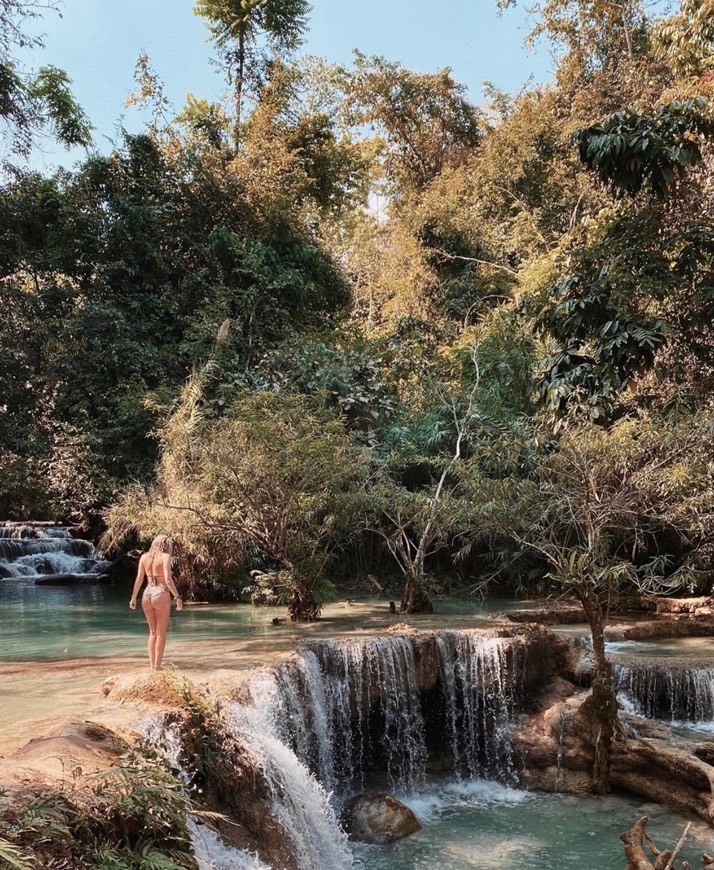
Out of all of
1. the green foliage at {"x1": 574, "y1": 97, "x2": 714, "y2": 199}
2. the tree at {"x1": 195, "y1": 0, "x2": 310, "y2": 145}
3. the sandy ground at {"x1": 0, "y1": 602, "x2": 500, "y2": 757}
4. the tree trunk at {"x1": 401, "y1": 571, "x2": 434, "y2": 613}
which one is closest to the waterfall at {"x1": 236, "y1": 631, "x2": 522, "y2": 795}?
the sandy ground at {"x1": 0, "y1": 602, "x2": 500, "y2": 757}

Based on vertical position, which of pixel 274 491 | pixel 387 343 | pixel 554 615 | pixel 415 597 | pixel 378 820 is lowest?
pixel 378 820

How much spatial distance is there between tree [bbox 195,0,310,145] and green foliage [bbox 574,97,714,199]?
18.9 metres

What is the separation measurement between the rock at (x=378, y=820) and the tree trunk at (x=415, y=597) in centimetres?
580

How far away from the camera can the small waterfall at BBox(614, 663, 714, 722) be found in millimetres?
10930

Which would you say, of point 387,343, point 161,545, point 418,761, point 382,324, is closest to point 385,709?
point 418,761

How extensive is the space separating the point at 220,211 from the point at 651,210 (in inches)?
608

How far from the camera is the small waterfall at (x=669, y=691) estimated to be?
1093 centimetres

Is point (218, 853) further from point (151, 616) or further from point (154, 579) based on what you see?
point (154, 579)

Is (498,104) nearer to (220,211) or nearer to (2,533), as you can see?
(220,211)

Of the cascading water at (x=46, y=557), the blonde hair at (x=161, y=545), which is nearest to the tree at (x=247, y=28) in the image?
the cascading water at (x=46, y=557)

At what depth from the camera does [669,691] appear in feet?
36.2

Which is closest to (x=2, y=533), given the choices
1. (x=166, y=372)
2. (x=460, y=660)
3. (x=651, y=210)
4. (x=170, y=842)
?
(x=166, y=372)

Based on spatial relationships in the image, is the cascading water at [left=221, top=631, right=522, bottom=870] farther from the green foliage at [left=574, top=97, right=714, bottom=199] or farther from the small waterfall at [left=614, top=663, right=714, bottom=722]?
the green foliage at [left=574, top=97, right=714, bottom=199]

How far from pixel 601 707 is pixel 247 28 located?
80.9 feet
